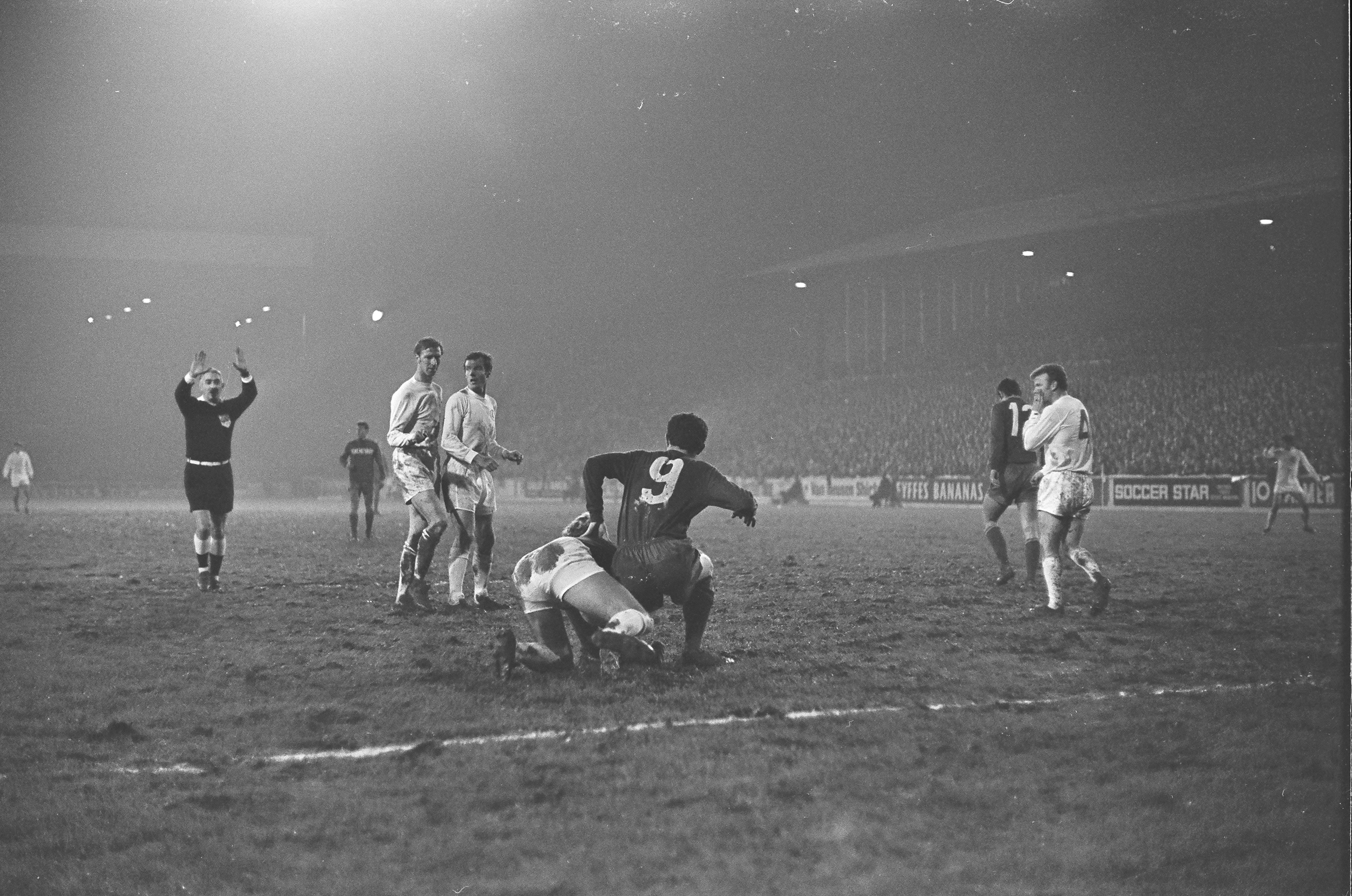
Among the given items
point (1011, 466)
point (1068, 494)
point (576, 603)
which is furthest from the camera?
point (1011, 466)

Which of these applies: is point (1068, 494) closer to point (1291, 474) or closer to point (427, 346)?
point (1291, 474)

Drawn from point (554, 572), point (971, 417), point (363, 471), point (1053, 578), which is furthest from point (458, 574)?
point (971, 417)

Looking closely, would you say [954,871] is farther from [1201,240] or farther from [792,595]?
[1201,240]

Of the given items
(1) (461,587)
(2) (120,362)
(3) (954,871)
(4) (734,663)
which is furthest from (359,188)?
(3) (954,871)

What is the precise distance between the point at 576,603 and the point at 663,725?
0.70m

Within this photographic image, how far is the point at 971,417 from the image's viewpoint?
1286 cm

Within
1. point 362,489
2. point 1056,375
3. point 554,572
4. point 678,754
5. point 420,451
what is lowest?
point 678,754

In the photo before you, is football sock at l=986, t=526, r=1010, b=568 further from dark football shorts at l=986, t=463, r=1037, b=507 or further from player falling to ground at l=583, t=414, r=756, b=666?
player falling to ground at l=583, t=414, r=756, b=666

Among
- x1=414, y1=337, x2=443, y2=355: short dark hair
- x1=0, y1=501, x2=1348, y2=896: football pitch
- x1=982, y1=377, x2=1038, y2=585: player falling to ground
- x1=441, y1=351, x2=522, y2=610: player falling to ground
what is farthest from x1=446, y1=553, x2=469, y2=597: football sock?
x1=982, y1=377, x2=1038, y2=585: player falling to ground

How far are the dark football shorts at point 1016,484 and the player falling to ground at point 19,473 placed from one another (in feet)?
19.9

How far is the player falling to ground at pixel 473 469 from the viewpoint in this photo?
5824 mm

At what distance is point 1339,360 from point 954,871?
14.0 ft

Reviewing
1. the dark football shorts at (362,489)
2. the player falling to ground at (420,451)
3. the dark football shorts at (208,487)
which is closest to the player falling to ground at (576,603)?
the player falling to ground at (420,451)

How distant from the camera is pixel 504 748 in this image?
3297mm
